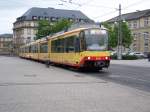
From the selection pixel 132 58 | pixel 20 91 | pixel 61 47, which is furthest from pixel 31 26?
pixel 20 91

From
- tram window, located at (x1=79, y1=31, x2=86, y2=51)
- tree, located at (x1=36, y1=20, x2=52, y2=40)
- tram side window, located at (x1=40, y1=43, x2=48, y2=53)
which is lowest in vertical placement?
tram side window, located at (x1=40, y1=43, x2=48, y2=53)

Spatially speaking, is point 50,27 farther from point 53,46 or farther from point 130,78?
point 130,78

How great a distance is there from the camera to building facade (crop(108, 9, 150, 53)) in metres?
110

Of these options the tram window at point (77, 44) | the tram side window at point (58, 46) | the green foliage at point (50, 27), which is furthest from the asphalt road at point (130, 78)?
the green foliage at point (50, 27)

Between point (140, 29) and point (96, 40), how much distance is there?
280 feet

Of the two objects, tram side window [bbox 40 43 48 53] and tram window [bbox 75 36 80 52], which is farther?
tram side window [bbox 40 43 48 53]

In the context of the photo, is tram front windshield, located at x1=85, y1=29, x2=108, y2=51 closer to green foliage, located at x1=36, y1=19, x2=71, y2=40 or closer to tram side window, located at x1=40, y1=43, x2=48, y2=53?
tram side window, located at x1=40, y1=43, x2=48, y2=53

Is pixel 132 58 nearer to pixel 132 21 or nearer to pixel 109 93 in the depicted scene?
pixel 132 21

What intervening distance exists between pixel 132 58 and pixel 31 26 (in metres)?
88.8

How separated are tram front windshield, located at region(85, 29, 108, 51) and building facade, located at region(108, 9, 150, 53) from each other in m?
76.2

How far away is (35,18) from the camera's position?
151750 mm

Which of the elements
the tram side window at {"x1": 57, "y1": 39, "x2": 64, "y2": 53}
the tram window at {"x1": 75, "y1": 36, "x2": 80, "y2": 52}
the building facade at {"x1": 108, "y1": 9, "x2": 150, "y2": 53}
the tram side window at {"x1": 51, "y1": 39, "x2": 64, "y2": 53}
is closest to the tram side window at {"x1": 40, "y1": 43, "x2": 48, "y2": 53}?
the tram side window at {"x1": 51, "y1": 39, "x2": 64, "y2": 53}

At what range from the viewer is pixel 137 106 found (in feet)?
39.2

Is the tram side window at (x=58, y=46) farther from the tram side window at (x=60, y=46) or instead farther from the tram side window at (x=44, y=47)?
Result: the tram side window at (x=44, y=47)
